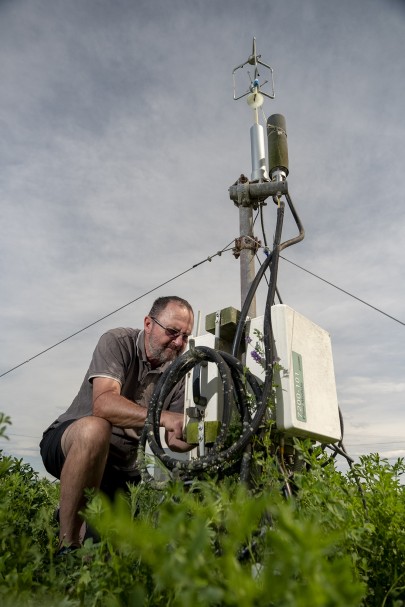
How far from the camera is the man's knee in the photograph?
7.69 feet

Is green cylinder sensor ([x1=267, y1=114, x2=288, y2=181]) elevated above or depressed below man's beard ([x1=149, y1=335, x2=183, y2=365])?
above

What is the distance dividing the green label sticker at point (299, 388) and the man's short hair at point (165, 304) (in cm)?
112

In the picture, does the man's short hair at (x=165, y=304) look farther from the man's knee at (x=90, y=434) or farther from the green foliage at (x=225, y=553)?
the green foliage at (x=225, y=553)

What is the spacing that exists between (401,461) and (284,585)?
180 centimetres

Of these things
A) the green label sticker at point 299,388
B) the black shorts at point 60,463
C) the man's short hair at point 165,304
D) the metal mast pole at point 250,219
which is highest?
the metal mast pole at point 250,219

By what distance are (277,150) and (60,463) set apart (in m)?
3.09

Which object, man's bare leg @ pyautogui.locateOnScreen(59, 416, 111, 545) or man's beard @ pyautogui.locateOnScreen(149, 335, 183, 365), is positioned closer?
man's bare leg @ pyautogui.locateOnScreen(59, 416, 111, 545)

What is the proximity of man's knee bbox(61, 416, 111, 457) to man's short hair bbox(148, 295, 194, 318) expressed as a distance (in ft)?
3.47

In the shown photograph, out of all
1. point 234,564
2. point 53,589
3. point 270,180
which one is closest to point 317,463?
point 53,589

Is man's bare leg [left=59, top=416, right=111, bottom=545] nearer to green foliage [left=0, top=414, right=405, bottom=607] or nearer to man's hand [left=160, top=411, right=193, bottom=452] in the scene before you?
green foliage [left=0, top=414, right=405, bottom=607]

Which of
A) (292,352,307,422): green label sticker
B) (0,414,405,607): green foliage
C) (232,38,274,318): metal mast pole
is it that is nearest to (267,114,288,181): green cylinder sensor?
(232,38,274,318): metal mast pole

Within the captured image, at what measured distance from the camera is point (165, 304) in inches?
129

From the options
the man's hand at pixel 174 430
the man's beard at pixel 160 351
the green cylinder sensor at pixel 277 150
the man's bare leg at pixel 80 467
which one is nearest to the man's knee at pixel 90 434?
the man's bare leg at pixel 80 467

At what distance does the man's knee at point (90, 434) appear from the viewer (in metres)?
2.34
